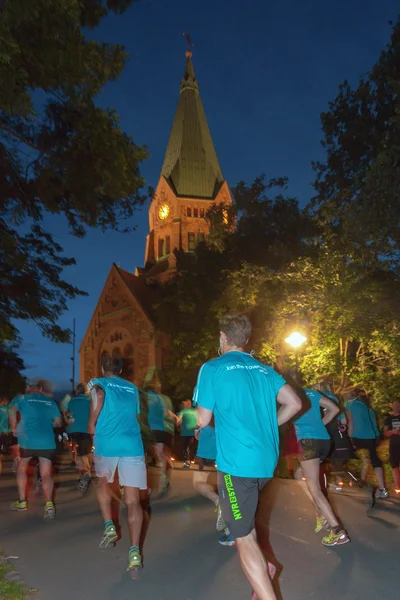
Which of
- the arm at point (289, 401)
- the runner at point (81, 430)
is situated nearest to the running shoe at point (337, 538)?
the arm at point (289, 401)

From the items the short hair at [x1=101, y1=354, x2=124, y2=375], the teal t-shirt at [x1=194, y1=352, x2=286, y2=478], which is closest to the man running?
the teal t-shirt at [x1=194, y1=352, x2=286, y2=478]

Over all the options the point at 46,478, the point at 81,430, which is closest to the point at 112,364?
the point at 46,478

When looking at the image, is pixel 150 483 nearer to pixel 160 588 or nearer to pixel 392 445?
pixel 392 445

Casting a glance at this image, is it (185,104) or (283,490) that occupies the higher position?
(185,104)

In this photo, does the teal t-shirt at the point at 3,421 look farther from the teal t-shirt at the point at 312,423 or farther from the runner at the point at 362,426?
the teal t-shirt at the point at 312,423

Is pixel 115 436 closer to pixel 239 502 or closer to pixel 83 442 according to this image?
pixel 239 502

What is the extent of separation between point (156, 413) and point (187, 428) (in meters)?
3.80

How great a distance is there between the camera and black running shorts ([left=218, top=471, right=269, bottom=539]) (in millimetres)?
3232

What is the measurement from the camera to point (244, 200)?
28.0 metres

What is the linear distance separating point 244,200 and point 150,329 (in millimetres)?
19144

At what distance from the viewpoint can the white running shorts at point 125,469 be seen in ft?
17.5

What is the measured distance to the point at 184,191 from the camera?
54.8 m

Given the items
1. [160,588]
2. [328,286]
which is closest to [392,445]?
[160,588]

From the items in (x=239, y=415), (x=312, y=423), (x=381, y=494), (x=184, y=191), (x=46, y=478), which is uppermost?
(x=184, y=191)
